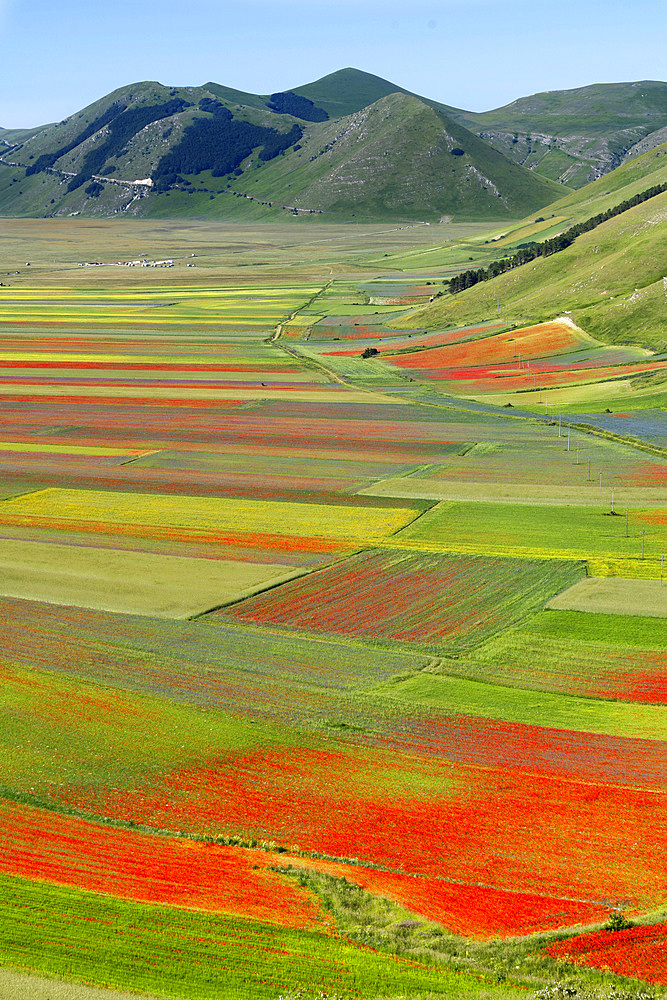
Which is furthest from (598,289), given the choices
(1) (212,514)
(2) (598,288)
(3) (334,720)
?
(3) (334,720)

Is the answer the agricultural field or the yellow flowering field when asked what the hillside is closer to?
the agricultural field

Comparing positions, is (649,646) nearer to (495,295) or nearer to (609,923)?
(609,923)

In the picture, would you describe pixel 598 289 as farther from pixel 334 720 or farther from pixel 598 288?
pixel 334 720

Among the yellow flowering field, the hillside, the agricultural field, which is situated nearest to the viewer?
the agricultural field

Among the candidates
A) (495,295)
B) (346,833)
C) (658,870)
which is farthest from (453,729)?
(495,295)

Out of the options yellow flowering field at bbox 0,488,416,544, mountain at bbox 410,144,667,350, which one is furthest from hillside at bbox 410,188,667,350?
yellow flowering field at bbox 0,488,416,544

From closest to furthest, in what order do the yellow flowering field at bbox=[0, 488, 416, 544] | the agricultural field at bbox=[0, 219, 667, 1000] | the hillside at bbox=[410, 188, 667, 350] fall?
1. the agricultural field at bbox=[0, 219, 667, 1000]
2. the yellow flowering field at bbox=[0, 488, 416, 544]
3. the hillside at bbox=[410, 188, 667, 350]
